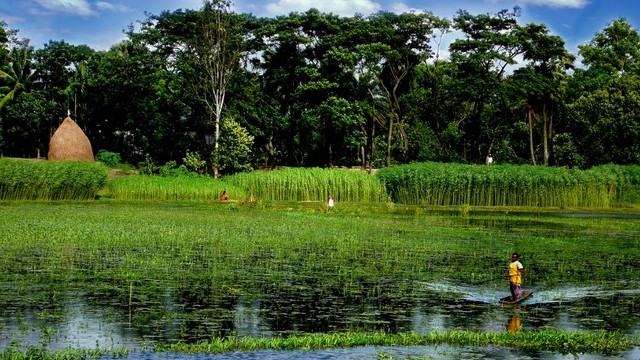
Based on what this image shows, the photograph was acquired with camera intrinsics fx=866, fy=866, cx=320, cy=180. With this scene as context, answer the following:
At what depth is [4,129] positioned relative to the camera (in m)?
69.5

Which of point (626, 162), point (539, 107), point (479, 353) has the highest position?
point (539, 107)

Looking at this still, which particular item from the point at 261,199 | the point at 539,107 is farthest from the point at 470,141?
the point at 261,199

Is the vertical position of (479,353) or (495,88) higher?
(495,88)

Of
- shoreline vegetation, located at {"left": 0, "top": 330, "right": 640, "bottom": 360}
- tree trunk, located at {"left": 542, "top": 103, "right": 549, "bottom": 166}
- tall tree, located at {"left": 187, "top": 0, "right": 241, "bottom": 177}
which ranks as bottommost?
shoreline vegetation, located at {"left": 0, "top": 330, "right": 640, "bottom": 360}

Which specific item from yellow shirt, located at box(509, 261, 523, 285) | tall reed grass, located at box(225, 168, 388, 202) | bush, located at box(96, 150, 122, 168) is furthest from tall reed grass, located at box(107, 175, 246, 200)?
yellow shirt, located at box(509, 261, 523, 285)

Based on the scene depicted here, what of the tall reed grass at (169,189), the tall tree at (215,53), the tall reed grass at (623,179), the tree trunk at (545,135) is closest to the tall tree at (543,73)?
the tree trunk at (545,135)

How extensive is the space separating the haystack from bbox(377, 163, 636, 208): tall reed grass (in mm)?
20510

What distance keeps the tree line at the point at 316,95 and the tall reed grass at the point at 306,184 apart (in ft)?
17.0

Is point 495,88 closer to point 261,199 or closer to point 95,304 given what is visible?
point 261,199

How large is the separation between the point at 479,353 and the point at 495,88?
170 ft

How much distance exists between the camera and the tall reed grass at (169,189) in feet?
167

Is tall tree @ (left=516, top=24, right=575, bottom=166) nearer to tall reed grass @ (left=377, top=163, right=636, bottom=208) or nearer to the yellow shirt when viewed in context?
tall reed grass @ (left=377, top=163, right=636, bottom=208)

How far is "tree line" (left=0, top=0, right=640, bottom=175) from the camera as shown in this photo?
201 feet

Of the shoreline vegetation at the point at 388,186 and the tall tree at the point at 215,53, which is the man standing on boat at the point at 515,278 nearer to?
the shoreline vegetation at the point at 388,186
